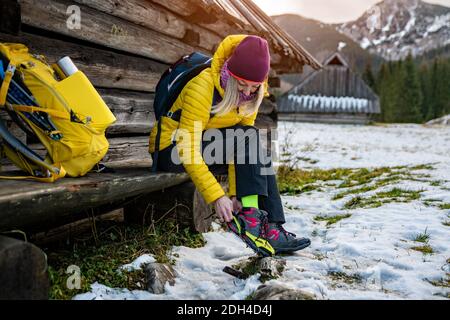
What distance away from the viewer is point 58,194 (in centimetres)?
190

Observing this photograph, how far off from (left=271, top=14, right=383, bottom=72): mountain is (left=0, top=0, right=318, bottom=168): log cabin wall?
109912mm

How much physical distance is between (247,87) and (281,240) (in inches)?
44.0

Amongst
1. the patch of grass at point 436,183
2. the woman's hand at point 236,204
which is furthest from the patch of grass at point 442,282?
the patch of grass at point 436,183

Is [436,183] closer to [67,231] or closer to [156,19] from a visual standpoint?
[156,19]

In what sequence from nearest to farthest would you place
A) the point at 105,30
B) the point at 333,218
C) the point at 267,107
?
1. the point at 105,30
2. the point at 333,218
3. the point at 267,107

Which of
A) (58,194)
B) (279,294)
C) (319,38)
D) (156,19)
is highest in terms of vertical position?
(319,38)

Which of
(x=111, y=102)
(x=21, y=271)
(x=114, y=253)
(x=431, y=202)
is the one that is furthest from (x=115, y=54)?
(x=431, y=202)

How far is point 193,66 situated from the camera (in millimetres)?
2852

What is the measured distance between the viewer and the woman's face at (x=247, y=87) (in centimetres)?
254

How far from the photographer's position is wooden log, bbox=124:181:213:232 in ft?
10.7

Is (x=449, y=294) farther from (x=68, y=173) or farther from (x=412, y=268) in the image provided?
(x=68, y=173)

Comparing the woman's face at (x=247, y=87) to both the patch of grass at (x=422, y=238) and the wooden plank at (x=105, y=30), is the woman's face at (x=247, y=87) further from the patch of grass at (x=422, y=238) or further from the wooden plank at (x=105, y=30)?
the patch of grass at (x=422, y=238)

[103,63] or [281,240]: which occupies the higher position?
[103,63]

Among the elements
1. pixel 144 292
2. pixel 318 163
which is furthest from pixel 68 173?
pixel 318 163
